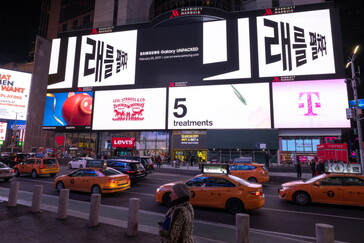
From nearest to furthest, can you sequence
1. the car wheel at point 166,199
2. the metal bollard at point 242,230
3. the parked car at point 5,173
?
1. the metal bollard at point 242,230
2. the car wheel at point 166,199
3. the parked car at point 5,173

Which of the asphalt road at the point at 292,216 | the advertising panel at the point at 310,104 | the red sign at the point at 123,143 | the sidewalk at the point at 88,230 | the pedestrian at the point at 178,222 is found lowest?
the asphalt road at the point at 292,216

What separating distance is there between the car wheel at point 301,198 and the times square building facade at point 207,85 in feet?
86.2

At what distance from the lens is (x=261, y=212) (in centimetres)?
934

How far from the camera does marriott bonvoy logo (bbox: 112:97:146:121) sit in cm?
4419

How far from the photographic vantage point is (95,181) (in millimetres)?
12203

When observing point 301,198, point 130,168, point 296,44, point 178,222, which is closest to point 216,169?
point 301,198

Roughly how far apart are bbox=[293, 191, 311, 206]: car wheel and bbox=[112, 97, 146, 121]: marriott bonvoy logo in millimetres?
35617

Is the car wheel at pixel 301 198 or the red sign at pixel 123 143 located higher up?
the red sign at pixel 123 143

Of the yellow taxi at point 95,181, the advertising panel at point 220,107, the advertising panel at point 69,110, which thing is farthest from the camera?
the advertising panel at point 69,110

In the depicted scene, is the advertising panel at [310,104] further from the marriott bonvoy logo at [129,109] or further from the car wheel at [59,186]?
the car wheel at [59,186]

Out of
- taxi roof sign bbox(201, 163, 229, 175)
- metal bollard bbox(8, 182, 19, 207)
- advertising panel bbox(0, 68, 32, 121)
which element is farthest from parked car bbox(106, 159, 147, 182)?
advertising panel bbox(0, 68, 32, 121)

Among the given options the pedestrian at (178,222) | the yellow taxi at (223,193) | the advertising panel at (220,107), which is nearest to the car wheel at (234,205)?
the yellow taxi at (223,193)

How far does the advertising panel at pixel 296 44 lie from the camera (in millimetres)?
37688

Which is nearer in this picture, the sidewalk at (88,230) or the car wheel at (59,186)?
the sidewalk at (88,230)
